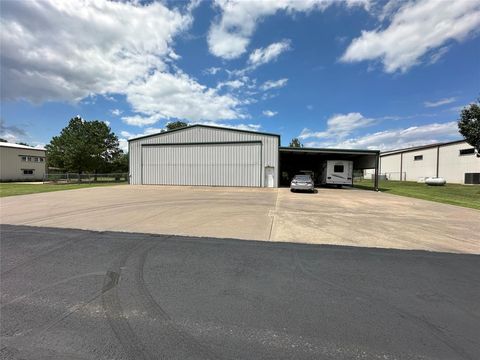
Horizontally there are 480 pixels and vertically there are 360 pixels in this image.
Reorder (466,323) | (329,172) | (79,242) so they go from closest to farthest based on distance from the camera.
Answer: (466,323) → (79,242) → (329,172)

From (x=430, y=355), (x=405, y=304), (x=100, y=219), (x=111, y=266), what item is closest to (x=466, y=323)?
(x=405, y=304)

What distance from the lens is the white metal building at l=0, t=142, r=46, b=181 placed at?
40.8 m

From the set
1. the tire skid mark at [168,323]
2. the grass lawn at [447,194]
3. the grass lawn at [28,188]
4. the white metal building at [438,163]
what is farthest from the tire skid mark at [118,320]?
the white metal building at [438,163]

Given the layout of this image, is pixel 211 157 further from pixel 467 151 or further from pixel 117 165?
pixel 467 151

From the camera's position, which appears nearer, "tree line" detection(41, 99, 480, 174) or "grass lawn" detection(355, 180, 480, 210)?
"grass lawn" detection(355, 180, 480, 210)

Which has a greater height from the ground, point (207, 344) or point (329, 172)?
point (329, 172)

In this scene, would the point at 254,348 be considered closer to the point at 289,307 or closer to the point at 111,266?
the point at 289,307

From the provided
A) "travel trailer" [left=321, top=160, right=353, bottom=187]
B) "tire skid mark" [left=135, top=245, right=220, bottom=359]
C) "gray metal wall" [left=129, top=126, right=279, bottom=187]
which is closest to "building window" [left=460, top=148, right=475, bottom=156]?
"travel trailer" [left=321, top=160, right=353, bottom=187]

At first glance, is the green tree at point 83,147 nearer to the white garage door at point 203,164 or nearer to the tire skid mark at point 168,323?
the white garage door at point 203,164

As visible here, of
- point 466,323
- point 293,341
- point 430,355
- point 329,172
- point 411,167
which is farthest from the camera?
point 411,167

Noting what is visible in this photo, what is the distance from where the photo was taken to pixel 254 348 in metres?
2.63

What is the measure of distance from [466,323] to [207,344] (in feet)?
9.51

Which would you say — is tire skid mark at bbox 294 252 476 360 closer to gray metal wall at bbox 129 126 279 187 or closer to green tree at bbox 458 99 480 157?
gray metal wall at bbox 129 126 279 187

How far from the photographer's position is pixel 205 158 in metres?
30.2
